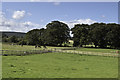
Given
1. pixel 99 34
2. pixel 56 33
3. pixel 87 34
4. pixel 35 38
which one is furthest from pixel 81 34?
pixel 35 38

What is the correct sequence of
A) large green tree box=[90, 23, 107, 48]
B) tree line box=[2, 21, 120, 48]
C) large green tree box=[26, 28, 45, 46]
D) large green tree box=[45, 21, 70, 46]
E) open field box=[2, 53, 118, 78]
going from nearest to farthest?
open field box=[2, 53, 118, 78] < tree line box=[2, 21, 120, 48] < large green tree box=[90, 23, 107, 48] < large green tree box=[45, 21, 70, 46] < large green tree box=[26, 28, 45, 46]

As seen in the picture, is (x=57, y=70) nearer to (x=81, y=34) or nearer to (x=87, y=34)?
(x=81, y=34)

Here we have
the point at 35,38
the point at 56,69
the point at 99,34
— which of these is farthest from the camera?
the point at 35,38

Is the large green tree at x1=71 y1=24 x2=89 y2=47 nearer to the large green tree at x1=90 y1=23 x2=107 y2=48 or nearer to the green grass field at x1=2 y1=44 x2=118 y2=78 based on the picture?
the large green tree at x1=90 y1=23 x2=107 y2=48

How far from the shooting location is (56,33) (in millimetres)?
79125

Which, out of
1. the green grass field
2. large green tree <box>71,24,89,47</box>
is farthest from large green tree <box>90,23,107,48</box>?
the green grass field

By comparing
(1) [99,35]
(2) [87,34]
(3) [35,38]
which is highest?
(2) [87,34]

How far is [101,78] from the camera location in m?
15.3

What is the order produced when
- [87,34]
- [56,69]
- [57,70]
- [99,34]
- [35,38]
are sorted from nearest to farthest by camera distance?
[57,70] < [56,69] < [99,34] < [87,34] < [35,38]

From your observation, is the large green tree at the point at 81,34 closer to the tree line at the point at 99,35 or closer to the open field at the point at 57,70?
the tree line at the point at 99,35

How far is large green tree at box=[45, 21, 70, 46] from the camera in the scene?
78375 millimetres

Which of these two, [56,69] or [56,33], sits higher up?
[56,33]

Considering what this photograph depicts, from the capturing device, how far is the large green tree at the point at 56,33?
78375 millimetres

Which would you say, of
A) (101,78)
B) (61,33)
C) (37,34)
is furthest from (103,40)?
(101,78)
